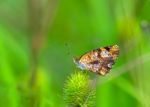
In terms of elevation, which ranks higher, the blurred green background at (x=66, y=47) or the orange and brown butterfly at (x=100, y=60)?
the blurred green background at (x=66, y=47)

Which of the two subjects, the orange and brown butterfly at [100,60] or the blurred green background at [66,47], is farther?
the blurred green background at [66,47]

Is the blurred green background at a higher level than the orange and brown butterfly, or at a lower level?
higher

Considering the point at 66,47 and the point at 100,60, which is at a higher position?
the point at 66,47

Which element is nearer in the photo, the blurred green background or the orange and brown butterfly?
the orange and brown butterfly

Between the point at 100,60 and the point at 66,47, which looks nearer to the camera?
the point at 100,60
